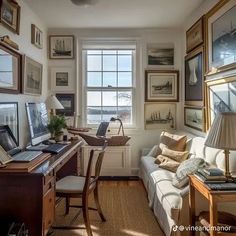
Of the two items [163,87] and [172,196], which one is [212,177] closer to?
[172,196]

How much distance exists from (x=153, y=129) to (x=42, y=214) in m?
3.03

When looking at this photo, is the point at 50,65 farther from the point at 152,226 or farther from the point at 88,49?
the point at 152,226

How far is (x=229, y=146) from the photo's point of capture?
6.52 feet

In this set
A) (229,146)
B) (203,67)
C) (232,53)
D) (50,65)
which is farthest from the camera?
(50,65)

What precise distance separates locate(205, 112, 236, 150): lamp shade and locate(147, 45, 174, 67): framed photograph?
282 centimetres

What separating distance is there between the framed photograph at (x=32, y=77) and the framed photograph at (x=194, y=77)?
2.21 meters

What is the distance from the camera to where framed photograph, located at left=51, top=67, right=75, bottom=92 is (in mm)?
4691

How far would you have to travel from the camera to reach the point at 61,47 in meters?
4.67

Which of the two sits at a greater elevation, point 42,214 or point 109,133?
point 109,133

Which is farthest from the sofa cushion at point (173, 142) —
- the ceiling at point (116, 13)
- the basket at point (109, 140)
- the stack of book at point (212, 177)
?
the ceiling at point (116, 13)

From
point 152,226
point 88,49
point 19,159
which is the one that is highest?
point 88,49

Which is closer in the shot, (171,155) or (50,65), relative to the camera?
(171,155)

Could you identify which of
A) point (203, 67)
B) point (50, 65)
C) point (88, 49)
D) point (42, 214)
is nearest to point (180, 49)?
point (203, 67)

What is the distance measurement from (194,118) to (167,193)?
165 cm
